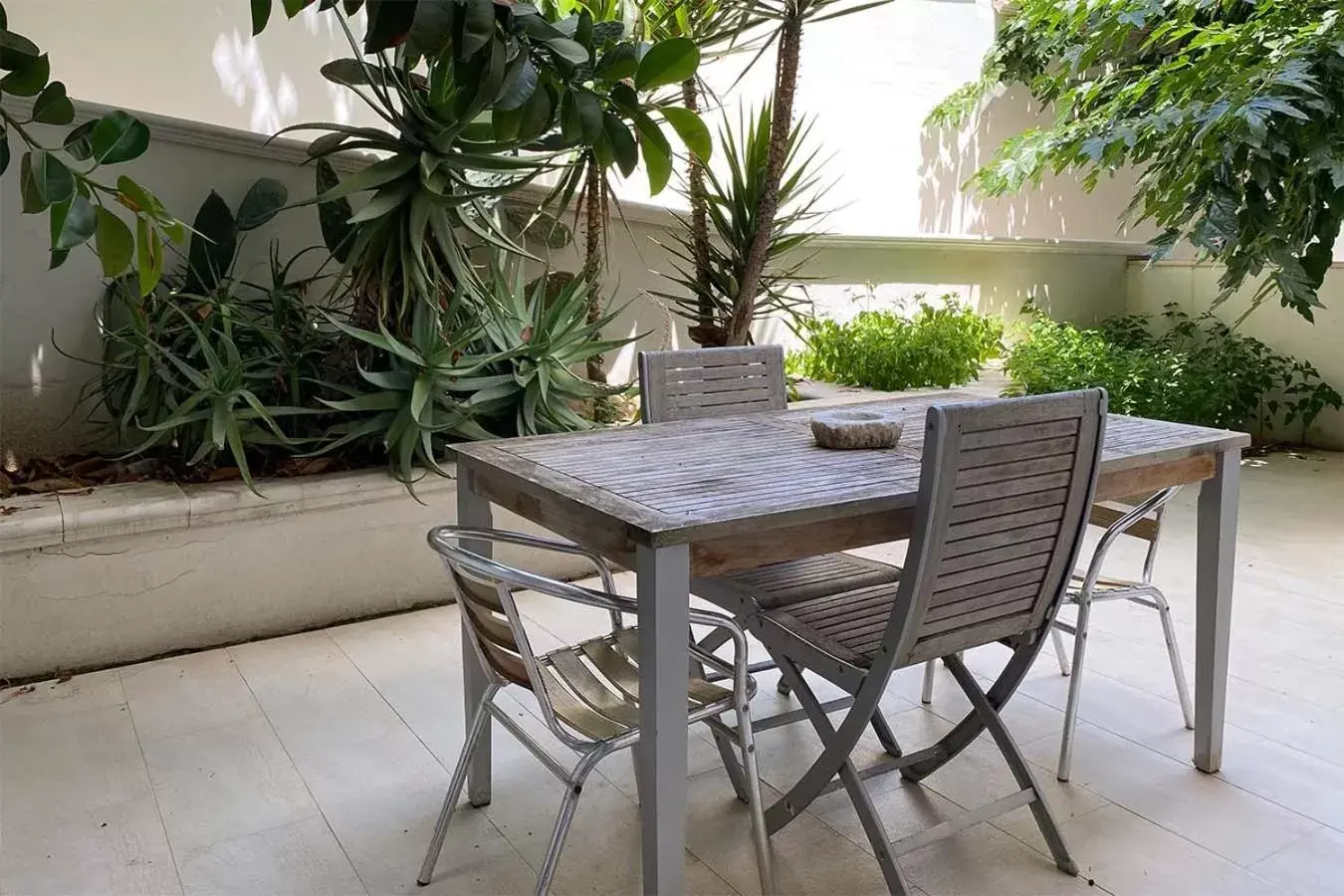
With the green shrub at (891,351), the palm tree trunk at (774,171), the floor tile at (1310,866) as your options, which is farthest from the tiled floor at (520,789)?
the green shrub at (891,351)

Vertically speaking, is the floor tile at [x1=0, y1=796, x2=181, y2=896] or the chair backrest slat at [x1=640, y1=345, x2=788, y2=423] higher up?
the chair backrest slat at [x1=640, y1=345, x2=788, y2=423]

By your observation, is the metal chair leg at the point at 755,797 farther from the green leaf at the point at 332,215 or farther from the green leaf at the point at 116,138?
the green leaf at the point at 332,215

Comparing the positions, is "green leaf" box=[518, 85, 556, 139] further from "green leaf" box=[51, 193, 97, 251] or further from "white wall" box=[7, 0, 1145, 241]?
"white wall" box=[7, 0, 1145, 241]

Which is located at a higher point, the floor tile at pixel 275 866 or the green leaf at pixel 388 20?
the green leaf at pixel 388 20

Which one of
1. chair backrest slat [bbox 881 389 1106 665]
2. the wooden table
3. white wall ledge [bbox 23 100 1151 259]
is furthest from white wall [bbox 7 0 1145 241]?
chair backrest slat [bbox 881 389 1106 665]

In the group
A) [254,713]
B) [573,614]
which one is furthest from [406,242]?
[254,713]

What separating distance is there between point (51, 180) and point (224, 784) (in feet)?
5.30

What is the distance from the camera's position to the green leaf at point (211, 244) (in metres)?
3.74

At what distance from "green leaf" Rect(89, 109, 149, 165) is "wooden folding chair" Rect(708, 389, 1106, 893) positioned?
128 cm

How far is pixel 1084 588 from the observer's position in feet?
7.98

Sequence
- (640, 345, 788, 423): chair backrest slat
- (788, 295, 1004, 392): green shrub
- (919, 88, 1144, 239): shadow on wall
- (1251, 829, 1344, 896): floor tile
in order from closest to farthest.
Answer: (1251, 829, 1344, 896): floor tile, (640, 345, 788, 423): chair backrest slat, (788, 295, 1004, 392): green shrub, (919, 88, 1144, 239): shadow on wall

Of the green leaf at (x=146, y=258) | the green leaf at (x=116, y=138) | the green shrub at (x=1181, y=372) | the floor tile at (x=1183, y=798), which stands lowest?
the floor tile at (x=1183, y=798)

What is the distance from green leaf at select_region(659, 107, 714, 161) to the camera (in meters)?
1.56

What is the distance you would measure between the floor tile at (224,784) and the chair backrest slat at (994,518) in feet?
4.64
